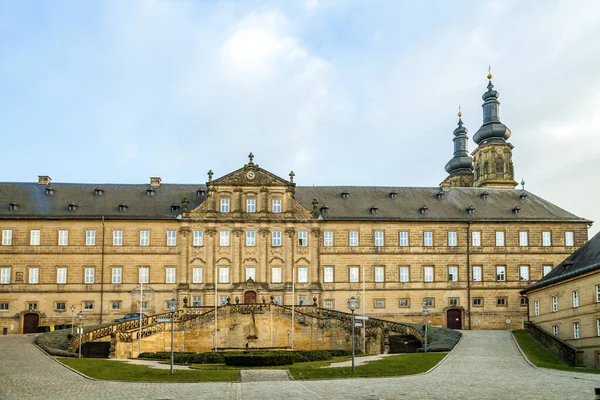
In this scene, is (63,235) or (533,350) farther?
(63,235)

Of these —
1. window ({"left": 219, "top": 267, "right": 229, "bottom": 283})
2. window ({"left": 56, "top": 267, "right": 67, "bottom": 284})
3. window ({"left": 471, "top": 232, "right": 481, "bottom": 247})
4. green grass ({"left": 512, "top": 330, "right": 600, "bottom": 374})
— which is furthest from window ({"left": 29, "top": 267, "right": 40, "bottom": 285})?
green grass ({"left": 512, "top": 330, "right": 600, "bottom": 374})

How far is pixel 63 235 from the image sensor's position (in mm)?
72438

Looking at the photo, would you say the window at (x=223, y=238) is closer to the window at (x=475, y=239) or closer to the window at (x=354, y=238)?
the window at (x=354, y=238)

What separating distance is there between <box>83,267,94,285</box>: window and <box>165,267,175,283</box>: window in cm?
684

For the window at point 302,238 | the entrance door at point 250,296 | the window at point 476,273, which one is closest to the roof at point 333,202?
the window at point 302,238

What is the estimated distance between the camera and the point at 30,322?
70.2 m

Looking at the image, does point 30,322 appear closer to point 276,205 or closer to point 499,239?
point 276,205

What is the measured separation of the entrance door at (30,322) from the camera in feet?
230

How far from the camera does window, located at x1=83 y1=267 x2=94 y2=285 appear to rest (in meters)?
71.8

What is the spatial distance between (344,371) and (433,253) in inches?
1568

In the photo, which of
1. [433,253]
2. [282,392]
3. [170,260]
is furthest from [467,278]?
[282,392]

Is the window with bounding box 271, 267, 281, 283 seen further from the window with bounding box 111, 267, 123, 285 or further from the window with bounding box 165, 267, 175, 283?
the window with bounding box 111, 267, 123, 285

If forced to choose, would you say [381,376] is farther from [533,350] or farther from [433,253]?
[433,253]

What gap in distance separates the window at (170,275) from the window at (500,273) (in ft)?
103
